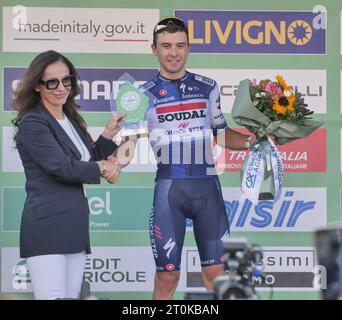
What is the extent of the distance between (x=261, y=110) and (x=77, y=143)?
987 mm

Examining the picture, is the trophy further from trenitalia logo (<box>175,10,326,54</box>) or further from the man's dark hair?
trenitalia logo (<box>175,10,326,54</box>)

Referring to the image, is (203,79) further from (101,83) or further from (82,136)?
(82,136)

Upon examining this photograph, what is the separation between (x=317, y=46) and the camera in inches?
164

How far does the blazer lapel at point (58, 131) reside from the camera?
3.89m

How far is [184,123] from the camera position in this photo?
411cm

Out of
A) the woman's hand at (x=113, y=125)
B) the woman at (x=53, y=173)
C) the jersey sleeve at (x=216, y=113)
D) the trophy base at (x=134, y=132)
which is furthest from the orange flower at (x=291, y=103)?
the woman at (x=53, y=173)

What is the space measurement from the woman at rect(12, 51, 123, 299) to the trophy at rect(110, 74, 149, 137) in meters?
0.21

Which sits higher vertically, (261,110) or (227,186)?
(261,110)

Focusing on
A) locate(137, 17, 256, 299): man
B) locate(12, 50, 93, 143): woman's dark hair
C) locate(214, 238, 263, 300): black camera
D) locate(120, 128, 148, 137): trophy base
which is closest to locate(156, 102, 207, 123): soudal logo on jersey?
locate(137, 17, 256, 299): man

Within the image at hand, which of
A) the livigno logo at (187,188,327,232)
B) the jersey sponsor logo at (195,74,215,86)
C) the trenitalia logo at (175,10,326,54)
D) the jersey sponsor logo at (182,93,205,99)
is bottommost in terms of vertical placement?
the livigno logo at (187,188,327,232)

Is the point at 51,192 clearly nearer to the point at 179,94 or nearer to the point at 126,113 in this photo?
the point at 126,113

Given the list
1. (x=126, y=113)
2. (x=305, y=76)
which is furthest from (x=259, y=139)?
(x=126, y=113)

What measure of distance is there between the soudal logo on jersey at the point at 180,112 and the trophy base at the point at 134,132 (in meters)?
0.11

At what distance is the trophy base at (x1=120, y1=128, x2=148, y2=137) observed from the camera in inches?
162
